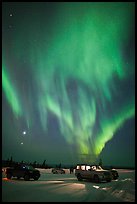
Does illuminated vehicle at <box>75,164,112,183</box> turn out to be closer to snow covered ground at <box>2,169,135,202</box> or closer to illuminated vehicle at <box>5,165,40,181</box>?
illuminated vehicle at <box>5,165,40,181</box>

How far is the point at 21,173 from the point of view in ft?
79.9

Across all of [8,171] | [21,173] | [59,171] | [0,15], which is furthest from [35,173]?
[59,171]

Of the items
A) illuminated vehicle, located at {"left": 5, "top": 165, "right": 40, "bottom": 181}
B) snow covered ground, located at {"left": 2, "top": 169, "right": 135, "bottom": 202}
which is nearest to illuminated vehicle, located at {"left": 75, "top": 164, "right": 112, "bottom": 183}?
illuminated vehicle, located at {"left": 5, "top": 165, "right": 40, "bottom": 181}

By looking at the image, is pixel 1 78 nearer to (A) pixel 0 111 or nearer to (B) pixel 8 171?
(A) pixel 0 111

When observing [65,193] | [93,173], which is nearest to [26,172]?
[93,173]

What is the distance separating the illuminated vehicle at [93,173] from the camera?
78.4 ft

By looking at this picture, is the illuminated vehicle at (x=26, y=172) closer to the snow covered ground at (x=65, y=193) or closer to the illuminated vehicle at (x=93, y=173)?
the illuminated vehicle at (x=93, y=173)

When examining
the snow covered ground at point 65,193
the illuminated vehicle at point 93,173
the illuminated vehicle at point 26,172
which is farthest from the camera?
the illuminated vehicle at point 93,173

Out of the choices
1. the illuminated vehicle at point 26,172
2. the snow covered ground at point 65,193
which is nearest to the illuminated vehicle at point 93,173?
the illuminated vehicle at point 26,172

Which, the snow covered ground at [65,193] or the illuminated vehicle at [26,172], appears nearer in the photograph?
the snow covered ground at [65,193]

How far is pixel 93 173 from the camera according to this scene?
2444cm

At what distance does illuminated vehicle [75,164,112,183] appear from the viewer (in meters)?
23.9

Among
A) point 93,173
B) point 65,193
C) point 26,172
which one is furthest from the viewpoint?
point 93,173

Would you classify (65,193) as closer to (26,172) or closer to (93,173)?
(26,172)
